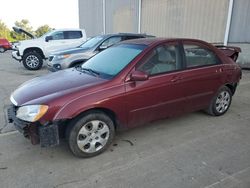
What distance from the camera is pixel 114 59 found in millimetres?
3648

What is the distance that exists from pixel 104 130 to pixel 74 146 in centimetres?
45

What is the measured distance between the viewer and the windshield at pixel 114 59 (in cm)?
335

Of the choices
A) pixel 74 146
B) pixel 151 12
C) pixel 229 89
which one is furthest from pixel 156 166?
pixel 151 12

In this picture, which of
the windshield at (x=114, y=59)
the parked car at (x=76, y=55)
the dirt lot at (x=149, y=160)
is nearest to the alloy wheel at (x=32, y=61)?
the parked car at (x=76, y=55)

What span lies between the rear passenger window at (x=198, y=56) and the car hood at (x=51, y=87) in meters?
1.57

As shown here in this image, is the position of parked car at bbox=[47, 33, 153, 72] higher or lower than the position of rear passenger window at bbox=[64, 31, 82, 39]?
lower

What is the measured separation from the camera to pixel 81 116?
290 centimetres

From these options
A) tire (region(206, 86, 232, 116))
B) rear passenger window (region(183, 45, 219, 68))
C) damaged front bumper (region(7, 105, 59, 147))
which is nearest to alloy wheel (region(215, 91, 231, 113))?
tire (region(206, 86, 232, 116))

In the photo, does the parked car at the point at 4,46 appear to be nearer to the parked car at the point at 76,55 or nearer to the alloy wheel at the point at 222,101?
the parked car at the point at 76,55

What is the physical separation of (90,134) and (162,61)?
1.57 metres

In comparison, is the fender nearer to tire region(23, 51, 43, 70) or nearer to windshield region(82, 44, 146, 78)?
windshield region(82, 44, 146, 78)

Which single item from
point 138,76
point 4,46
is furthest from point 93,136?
point 4,46

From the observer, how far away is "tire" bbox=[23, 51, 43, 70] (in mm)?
10109

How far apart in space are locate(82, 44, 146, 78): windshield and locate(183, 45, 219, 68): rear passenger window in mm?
823
